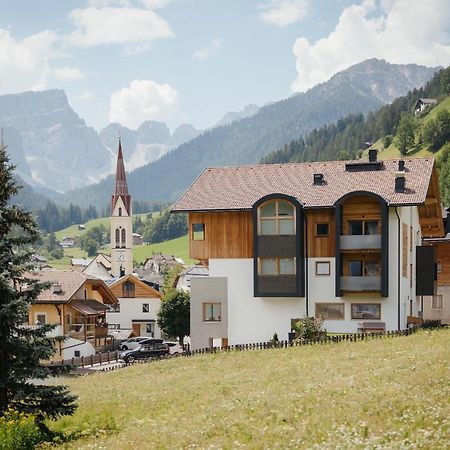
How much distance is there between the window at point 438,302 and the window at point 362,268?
802 inches

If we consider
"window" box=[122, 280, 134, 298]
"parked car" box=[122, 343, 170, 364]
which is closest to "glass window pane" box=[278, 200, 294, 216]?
"parked car" box=[122, 343, 170, 364]

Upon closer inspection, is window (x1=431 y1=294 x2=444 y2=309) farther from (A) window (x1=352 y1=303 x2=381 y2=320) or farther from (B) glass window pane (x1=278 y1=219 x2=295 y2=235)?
(B) glass window pane (x1=278 y1=219 x2=295 y2=235)

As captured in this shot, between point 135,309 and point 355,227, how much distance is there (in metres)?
69.2

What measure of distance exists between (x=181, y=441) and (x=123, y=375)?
19782 mm

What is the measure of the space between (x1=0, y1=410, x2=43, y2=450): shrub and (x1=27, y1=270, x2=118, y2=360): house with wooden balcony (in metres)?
48.6

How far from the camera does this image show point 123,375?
136 feet

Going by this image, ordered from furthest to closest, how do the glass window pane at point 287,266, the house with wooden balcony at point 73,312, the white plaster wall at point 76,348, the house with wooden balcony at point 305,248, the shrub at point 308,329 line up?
1. the white plaster wall at point 76,348
2. the house with wooden balcony at point 73,312
3. the glass window pane at point 287,266
4. the house with wooden balcony at point 305,248
5. the shrub at point 308,329

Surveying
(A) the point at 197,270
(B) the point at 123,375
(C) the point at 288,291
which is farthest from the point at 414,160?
(A) the point at 197,270

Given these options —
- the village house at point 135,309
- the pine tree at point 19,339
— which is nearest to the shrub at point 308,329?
the pine tree at point 19,339

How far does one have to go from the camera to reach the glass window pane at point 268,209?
5112 cm

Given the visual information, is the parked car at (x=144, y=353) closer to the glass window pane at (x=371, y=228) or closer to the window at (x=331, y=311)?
the window at (x=331, y=311)

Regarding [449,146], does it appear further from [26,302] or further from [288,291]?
[26,302]

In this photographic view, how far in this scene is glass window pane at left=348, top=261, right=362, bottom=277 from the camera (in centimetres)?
5088

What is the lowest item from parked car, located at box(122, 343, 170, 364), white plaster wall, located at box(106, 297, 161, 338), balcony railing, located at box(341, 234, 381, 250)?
parked car, located at box(122, 343, 170, 364)
